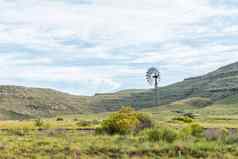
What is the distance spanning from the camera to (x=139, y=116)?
55781 mm

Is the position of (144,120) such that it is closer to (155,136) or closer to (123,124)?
(123,124)

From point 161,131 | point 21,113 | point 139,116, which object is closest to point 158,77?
point 21,113

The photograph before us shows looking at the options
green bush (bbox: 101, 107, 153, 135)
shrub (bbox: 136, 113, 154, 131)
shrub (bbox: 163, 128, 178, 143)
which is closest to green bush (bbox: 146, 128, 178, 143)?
shrub (bbox: 163, 128, 178, 143)

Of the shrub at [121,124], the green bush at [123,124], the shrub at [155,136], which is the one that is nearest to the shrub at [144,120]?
the green bush at [123,124]

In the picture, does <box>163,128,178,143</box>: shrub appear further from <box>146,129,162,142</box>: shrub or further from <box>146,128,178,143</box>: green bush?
<box>146,129,162,142</box>: shrub

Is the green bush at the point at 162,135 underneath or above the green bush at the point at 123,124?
underneath

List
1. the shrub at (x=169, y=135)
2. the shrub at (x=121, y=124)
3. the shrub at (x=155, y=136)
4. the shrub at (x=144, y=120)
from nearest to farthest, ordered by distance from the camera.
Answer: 1. the shrub at (x=169, y=135)
2. the shrub at (x=155, y=136)
3. the shrub at (x=121, y=124)
4. the shrub at (x=144, y=120)

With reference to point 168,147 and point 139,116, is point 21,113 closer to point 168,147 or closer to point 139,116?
point 139,116

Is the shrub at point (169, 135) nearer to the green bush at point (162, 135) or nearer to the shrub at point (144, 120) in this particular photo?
the green bush at point (162, 135)

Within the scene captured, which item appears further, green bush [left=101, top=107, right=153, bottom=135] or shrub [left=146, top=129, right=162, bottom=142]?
green bush [left=101, top=107, right=153, bottom=135]

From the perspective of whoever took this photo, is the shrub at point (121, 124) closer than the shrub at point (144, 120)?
Yes

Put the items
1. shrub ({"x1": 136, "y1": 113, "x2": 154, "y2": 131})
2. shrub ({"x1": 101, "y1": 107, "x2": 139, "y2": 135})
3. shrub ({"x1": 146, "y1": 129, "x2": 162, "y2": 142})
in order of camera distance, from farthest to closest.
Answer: shrub ({"x1": 136, "y1": 113, "x2": 154, "y2": 131})
shrub ({"x1": 101, "y1": 107, "x2": 139, "y2": 135})
shrub ({"x1": 146, "y1": 129, "x2": 162, "y2": 142})

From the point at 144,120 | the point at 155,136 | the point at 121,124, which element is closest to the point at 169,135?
the point at 155,136

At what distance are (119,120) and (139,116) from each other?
594 centimetres
